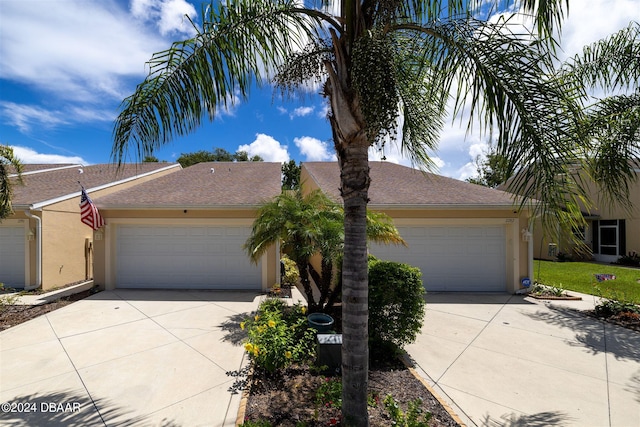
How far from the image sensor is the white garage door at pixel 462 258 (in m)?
10.1

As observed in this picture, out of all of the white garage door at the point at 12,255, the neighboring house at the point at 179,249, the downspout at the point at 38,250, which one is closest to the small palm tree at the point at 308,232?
the neighboring house at the point at 179,249

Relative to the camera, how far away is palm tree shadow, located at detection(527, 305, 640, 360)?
5730mm

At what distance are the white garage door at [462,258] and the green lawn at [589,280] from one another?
1.84m

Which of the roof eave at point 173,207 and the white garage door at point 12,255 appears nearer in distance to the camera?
the roof eave at point 173,207

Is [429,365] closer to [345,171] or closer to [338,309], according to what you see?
[338,309]

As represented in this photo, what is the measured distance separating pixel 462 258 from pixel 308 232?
6.58m

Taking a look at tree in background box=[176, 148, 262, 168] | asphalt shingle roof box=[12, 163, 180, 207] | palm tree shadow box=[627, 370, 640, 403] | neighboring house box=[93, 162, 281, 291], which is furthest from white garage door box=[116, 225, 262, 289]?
tree in background box=[176, 148, 262, 168]

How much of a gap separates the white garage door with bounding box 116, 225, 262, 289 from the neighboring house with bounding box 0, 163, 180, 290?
8.35ft

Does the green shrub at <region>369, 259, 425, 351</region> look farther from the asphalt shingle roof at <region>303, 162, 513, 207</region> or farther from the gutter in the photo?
the gutter

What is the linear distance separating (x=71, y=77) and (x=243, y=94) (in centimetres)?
558

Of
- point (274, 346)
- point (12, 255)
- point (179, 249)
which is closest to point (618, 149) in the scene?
point (274, 346)

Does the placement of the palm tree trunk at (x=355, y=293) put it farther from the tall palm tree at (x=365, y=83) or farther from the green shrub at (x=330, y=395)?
the green shrub at (x=330, y=395)

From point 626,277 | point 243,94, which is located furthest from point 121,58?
point 626,277

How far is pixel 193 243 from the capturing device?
400 inches
